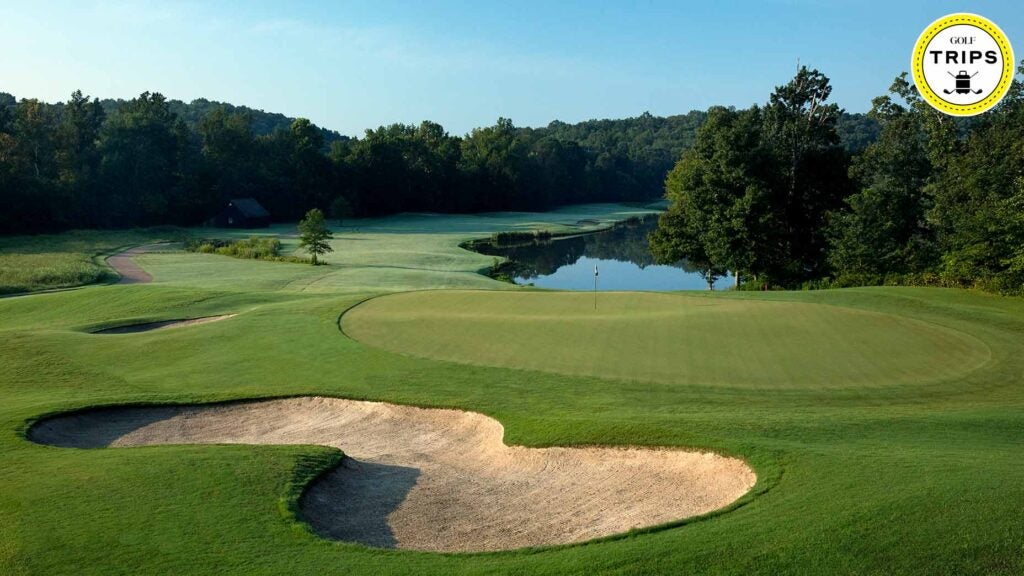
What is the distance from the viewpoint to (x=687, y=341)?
21.7m

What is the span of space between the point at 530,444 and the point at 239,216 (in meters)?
89.5

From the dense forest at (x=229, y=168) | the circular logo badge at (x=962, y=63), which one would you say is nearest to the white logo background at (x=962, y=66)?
the circular logo badge at (x=962, y=63)

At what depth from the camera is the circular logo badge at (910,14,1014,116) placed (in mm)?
21578

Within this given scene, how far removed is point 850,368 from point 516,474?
34.0ft

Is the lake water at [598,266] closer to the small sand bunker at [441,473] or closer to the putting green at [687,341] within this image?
the putting green at [687,341]

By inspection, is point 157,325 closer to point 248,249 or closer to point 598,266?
point 248,249

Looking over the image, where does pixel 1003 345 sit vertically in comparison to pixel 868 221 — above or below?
below

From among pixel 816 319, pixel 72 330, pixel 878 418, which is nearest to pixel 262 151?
pixel 72 330

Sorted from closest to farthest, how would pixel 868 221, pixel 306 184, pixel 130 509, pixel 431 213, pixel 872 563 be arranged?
1. pixel 872 563
2. pixel 130 509
3. pixel 868 221
4. pixel 306 184
5. pixel 431 213

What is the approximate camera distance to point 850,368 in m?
19.1

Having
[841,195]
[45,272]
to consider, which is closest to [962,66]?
[841,195]

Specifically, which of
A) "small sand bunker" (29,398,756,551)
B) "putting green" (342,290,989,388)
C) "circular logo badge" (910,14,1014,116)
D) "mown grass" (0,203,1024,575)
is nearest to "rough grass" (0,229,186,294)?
"mown grass" (0,203,1024,575)

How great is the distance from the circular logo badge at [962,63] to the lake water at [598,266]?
1316 inches

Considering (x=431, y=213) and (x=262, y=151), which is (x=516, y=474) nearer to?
(x=262, y=151)
